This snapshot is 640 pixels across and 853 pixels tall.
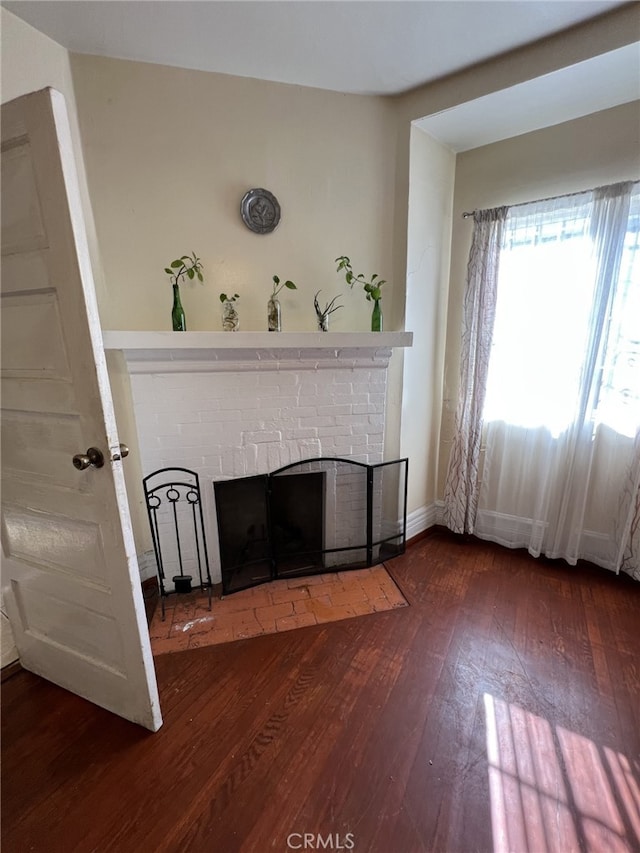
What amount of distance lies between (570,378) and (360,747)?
207 centimetres

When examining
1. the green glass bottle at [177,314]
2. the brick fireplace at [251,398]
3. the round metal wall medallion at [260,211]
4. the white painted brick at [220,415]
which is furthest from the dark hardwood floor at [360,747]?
the round metal wall medallion at [260,211]

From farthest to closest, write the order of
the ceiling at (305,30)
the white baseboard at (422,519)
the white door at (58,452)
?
the white baseboard at (422,519) → the ceiling at (305,30) → the white door at (58,452)

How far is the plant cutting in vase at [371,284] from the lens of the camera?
2125 mm

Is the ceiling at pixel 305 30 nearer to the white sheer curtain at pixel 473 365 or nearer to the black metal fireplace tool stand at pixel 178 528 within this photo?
the white sheer curtain at pixel 473 365

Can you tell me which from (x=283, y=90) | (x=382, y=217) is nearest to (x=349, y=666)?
(x=382, y=217)

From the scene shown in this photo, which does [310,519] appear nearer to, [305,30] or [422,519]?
[422,519]

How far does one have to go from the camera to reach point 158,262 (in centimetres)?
192

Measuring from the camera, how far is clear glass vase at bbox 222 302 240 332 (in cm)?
193

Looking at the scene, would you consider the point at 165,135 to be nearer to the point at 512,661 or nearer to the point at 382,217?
the point at 382,217

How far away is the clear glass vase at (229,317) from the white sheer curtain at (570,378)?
5.03 feet

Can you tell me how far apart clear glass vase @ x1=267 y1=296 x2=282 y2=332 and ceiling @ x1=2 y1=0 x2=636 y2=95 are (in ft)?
3.49

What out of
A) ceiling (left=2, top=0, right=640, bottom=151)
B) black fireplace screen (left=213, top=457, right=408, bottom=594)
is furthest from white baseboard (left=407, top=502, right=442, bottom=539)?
ceiling (left=2, top=0, right=640, bottom=151)

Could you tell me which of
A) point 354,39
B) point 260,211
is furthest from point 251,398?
point 354,39

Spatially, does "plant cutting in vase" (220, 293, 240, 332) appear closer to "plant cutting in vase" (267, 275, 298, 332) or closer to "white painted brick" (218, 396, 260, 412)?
"plant cutting in vase" (267, 275, 298, 332)
